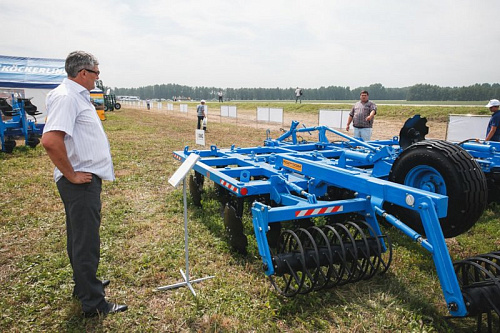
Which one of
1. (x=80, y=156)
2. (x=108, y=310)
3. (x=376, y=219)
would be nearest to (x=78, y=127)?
(x=80, y=156)

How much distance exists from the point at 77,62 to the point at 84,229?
133 cm

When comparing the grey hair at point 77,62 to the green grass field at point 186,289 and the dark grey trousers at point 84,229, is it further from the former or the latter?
the green grass field at point 186,289

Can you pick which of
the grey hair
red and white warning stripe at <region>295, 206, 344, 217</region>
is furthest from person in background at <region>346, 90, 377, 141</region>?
the grey hair

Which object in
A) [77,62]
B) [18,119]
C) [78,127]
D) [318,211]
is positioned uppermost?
[77,62]

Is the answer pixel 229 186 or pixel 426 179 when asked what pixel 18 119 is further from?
pixel 426 179

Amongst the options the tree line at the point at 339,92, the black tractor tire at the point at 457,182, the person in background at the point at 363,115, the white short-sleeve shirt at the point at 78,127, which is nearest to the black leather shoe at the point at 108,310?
the white short-sleeve shirt at the point at 78,127

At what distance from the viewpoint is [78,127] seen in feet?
8.43

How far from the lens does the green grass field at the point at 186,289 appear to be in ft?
9.32

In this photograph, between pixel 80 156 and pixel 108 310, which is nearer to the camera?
pixel 80 156

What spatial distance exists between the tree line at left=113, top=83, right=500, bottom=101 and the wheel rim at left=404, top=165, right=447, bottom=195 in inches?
1537

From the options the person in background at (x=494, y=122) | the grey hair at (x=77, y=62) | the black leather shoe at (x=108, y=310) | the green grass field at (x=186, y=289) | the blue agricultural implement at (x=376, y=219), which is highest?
the grey hair at (x=77, y=62)

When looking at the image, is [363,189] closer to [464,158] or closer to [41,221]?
[464,158]

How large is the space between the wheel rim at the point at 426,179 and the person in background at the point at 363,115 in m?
4.48

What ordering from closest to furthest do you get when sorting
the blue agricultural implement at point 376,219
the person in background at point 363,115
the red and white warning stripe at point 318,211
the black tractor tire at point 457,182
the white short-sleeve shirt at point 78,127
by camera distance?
the white short-sleeve shirt at point 78,127 → the blue agricultural implement at point 376,219 → the black tractor tire at point 457,182 → the red and white warning stripe at point 318,211 → the person in background at point 363,115
